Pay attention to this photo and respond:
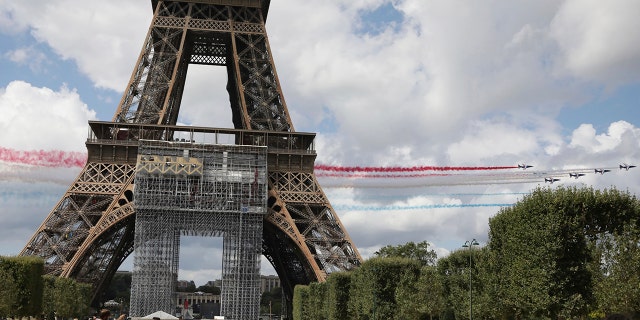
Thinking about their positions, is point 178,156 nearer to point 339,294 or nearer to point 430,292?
point 339,294

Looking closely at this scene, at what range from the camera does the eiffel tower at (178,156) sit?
4972 centimetres

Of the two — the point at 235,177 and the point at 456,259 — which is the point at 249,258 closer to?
the point at 235,177

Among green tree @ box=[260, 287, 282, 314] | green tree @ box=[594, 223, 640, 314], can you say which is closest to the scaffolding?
green tree @ box=[594, 223, 640, 314]

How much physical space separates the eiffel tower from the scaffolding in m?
0.59

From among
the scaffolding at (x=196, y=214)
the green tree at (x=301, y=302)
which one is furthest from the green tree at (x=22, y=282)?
the green tree at (x=301, y=302)

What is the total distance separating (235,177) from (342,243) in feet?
31.7

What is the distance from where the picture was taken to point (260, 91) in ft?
182

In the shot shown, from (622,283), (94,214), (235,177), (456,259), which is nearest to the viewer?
(622,283)

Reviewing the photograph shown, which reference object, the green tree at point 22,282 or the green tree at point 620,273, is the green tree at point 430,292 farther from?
the green tree at point 22,282

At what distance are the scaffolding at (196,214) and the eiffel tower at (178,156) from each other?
1.95ft

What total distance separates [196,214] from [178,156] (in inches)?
183

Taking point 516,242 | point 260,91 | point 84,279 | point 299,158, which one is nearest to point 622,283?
point 516,242

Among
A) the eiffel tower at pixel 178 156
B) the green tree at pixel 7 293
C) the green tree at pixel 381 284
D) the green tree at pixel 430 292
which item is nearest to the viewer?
the green tree at pixel 7 293

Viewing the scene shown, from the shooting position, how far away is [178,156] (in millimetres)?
54000
